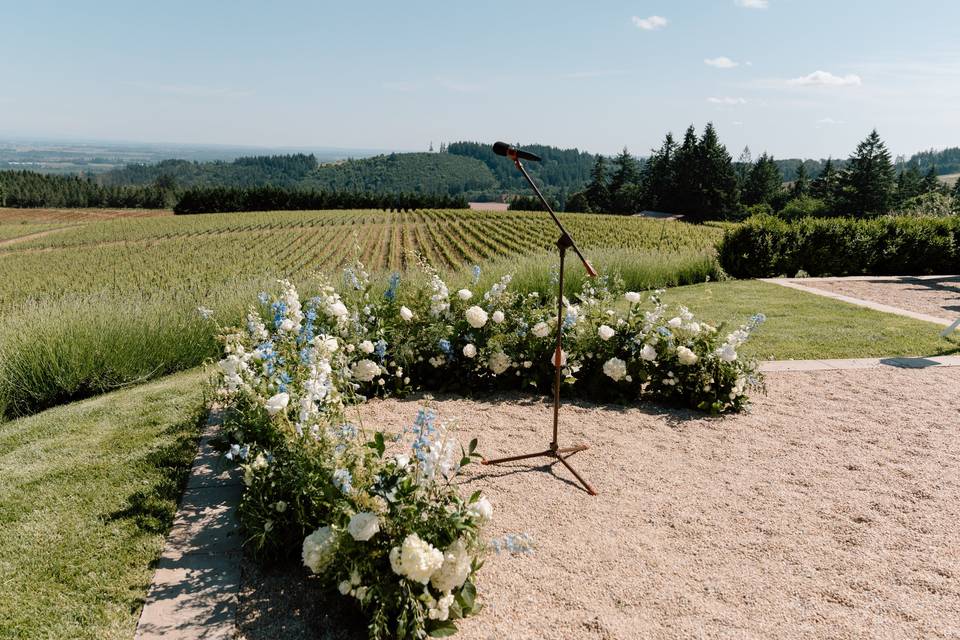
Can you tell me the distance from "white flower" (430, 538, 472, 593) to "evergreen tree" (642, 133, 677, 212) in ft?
202

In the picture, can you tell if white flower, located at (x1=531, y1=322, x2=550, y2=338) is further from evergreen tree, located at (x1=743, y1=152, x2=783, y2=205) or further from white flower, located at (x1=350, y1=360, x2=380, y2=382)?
evergreen tree, located at (x1=743, y1=152, x2=783, y2=205)

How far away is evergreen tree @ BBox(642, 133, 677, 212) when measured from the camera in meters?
59.7

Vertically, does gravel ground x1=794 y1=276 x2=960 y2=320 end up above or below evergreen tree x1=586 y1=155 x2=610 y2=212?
below

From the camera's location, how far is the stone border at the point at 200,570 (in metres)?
2.29

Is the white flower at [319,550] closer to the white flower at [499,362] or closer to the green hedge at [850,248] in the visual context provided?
the white flower at [499,362]

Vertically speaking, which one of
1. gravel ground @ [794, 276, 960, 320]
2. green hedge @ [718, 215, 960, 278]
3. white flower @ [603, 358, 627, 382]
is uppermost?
green hedge @ [718, 215, 960, 278]

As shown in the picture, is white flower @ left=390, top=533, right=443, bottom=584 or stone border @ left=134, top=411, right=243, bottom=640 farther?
stone border @ left=134, top=411, right=243, bottom=640

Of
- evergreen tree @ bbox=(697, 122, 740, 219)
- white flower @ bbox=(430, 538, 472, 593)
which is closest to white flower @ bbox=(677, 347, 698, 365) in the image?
white flower @ bbox=(430, 538, 472, 593)

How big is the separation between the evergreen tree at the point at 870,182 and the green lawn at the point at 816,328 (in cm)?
5263

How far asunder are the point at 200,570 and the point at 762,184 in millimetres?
71454

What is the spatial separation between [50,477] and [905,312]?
1038 centimetres

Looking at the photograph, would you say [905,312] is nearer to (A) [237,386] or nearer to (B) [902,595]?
(B) [902,595]

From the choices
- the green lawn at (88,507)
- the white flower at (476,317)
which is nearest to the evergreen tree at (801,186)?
the white flower at (476,317)

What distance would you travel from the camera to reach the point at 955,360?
6008 mm
